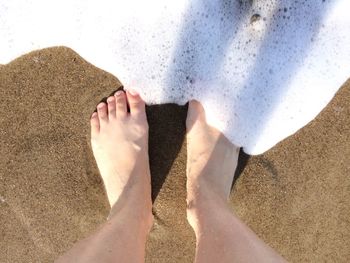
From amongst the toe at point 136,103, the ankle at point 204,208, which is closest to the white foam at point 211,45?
the toe at point 136,103

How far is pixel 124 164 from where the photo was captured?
6.03 feet

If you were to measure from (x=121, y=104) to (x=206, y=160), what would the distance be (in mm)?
412

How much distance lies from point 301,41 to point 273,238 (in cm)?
80

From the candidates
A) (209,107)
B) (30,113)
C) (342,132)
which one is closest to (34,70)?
(30,113)

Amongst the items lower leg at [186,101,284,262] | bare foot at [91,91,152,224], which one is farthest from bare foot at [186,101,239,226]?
bare foot at [91,91,152,224]

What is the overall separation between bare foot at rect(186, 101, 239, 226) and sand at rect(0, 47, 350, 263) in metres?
0.04

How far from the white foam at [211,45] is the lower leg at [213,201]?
0.37 ft

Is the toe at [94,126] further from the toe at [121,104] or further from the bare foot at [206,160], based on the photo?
the bare foot at [206,160]

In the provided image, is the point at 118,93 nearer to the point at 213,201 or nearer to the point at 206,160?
the point at 206,160

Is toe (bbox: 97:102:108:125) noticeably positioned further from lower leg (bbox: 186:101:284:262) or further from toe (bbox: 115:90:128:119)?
lower leg (bbox: 186:101:284:262)

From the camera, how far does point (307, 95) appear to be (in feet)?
5.95

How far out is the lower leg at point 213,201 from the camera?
60.3 inches

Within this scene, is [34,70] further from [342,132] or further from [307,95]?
[342,132]

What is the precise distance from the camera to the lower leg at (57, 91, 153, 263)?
66.2 inches
